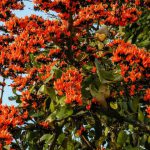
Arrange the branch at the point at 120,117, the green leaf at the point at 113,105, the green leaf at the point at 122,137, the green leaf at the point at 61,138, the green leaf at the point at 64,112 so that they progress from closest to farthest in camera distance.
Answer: the green leaf at the point at 64,112, the branch at the point at 120,117, the green leaf at the point at 113,105, the green leaf at the point at 122,137, the green leaf at the point at 61,138

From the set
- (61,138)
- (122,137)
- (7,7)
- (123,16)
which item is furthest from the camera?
(7,7)

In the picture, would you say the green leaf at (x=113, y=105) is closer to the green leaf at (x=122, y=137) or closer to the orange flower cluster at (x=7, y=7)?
the green leaf at (x=122, y=137)

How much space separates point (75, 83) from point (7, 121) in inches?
37.1

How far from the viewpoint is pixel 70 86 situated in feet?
15.0

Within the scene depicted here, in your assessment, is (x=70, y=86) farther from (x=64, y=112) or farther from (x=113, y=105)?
(x=113, y=105)

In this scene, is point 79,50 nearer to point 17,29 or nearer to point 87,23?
point 87,23

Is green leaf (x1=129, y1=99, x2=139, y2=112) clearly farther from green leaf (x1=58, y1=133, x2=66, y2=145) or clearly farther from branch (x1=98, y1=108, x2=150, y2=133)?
green leaf (x1=58, y1=133, x2=66, y2=145)

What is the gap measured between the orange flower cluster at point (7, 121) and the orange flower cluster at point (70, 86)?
1.97ft

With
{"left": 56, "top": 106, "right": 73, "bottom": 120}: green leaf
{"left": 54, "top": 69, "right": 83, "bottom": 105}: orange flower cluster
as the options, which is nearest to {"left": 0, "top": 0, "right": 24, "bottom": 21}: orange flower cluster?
{"left": 54, "top": 69, "right": 83, "bottom": 105}: orange flower cluster

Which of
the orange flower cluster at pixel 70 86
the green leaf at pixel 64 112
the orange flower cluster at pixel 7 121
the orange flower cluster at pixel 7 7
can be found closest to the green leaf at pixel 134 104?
the orange flower cluster at pixel 70 86

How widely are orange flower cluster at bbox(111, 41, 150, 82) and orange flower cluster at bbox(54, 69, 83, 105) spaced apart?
0.57 metres

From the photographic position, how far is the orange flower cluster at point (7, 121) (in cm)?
424

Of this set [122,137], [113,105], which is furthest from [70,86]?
[122,137]

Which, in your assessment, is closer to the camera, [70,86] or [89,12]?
[70,86]
